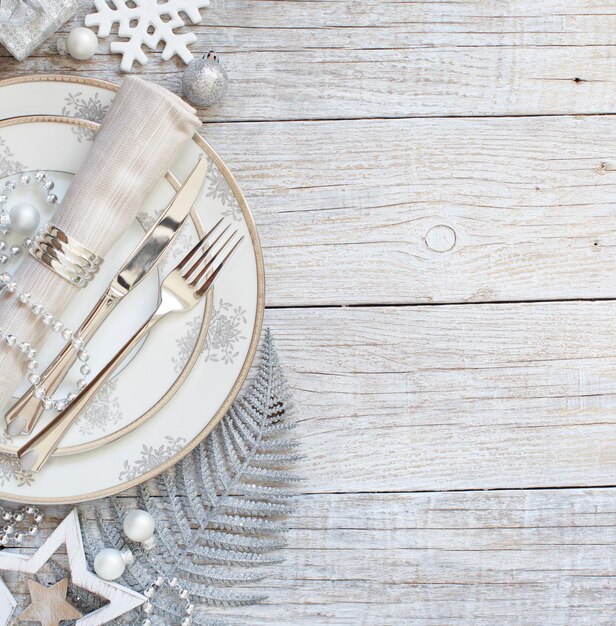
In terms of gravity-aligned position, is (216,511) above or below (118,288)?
below

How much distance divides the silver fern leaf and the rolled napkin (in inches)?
7.4

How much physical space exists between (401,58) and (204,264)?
1.06 feet

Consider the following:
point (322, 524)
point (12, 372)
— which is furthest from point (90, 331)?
point (322, 524)

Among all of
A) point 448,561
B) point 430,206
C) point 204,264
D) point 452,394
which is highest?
point 204,264

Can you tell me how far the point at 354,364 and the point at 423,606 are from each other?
10.8 inches

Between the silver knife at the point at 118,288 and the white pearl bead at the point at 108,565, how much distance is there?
149 millimetres

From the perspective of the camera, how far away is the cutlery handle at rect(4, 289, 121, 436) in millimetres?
723

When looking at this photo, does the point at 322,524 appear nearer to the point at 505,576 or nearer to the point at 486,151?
the point at 505,576

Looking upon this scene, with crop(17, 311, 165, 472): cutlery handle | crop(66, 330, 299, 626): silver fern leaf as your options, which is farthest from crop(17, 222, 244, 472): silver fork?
crop(66, 330, 299, 626): silver fern leaf

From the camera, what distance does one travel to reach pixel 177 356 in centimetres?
74

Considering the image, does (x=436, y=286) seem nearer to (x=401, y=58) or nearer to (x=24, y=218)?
(x=401, y=58)

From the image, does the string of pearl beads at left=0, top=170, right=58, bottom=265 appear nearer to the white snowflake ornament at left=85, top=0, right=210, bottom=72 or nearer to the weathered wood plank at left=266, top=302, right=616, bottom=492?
the white snowflake ornament at left=85, top=0, right=210, bottom=72

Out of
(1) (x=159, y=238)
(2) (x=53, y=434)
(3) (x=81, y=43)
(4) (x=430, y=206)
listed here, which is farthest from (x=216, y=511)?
(3) (x=81, y=43)

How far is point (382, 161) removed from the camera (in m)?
0.81
